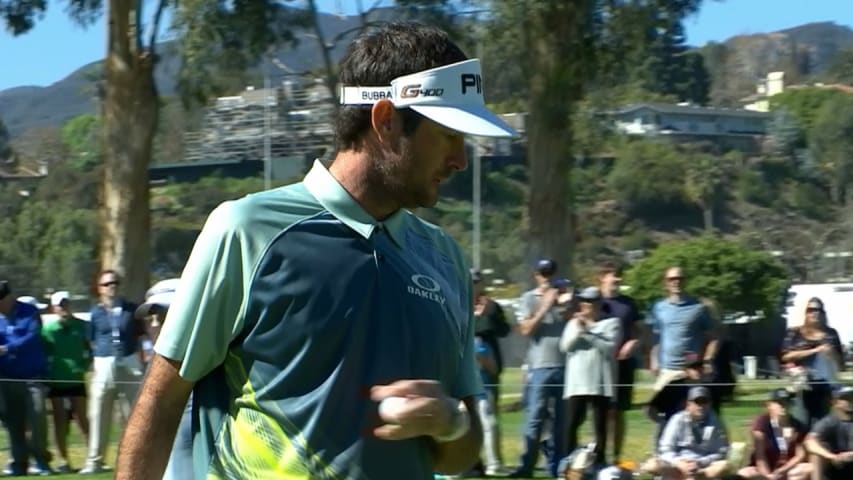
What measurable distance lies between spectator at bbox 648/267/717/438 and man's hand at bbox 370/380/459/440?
9.67 m

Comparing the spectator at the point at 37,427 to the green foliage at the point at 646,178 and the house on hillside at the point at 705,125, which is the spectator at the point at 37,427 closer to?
the green foliage at the point at 646,178

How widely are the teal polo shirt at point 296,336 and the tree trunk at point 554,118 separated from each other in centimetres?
1956

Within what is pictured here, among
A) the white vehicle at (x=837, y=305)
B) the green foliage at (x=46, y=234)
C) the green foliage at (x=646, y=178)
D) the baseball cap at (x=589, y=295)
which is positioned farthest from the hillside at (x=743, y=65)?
the baseball cap at (x=589, y=295)

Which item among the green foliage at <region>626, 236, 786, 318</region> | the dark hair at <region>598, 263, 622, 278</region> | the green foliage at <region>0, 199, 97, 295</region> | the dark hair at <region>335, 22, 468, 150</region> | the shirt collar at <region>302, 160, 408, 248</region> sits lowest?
the green foliage at <region>0, 199, 97, 295</region>

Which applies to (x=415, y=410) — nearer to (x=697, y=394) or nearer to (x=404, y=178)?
(x=404, y=178)

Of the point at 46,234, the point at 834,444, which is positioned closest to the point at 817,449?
the point at 834,444

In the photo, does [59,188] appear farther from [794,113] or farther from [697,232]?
[794,113]

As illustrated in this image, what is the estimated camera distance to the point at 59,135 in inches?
3792

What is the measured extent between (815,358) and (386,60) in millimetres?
9979

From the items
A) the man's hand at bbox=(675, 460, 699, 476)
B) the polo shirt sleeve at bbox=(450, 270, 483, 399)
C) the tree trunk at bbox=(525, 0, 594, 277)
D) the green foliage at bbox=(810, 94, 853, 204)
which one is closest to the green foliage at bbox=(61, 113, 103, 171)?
the tree trunk at bbox=(525, 0, 594, 277)

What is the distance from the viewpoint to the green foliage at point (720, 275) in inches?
1494

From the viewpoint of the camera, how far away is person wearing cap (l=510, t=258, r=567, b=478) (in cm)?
1266

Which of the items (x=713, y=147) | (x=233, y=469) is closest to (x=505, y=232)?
(x=713, y=147)

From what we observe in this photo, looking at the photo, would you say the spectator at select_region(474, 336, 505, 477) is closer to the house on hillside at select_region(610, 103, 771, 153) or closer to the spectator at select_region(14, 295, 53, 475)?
the spectator at select_region(14, 295, 53, 475)
